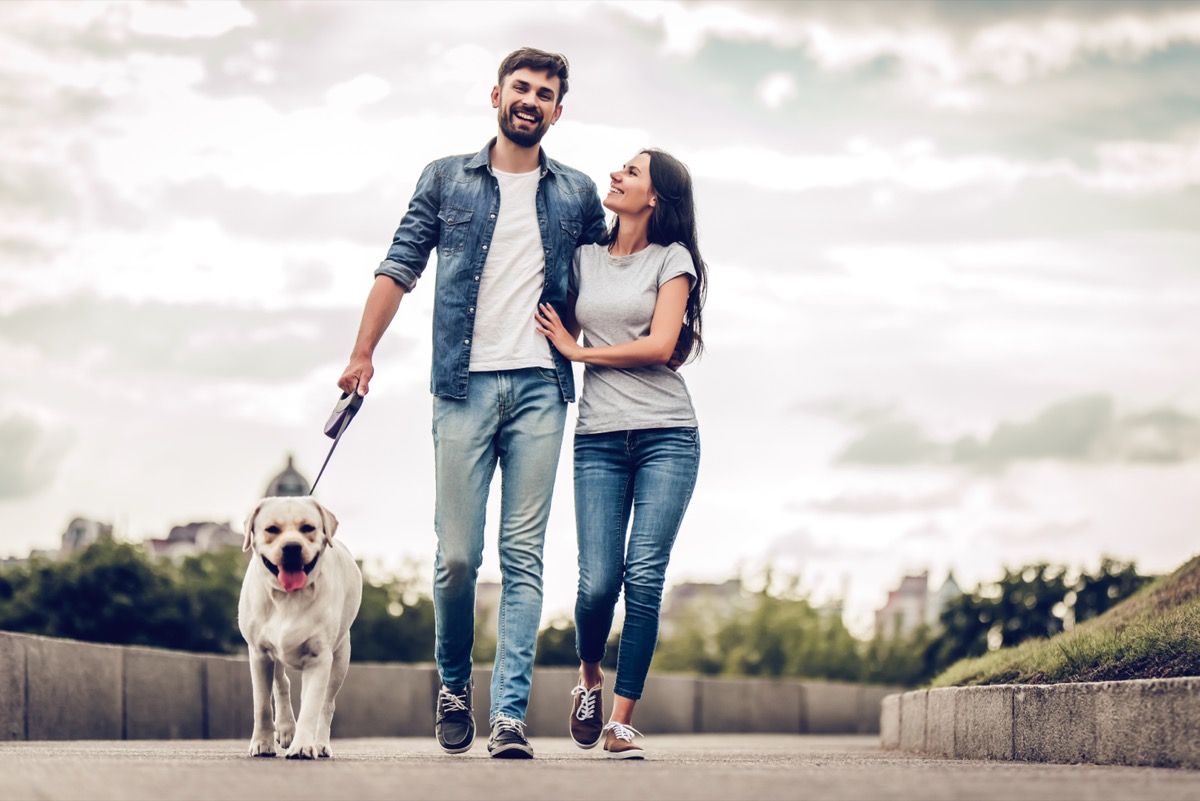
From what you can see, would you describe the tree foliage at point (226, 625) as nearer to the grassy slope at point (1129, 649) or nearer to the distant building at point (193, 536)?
the grassy slope at point (1129, 649)

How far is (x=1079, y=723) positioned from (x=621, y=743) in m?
1.78

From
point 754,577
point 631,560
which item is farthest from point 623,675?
point 754,577

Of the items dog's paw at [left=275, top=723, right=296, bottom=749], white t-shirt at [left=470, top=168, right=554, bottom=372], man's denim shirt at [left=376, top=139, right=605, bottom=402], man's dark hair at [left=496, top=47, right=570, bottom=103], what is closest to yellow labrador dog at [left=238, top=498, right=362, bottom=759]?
dog's paw at [left=275, top=723, right=296, bottom=749]

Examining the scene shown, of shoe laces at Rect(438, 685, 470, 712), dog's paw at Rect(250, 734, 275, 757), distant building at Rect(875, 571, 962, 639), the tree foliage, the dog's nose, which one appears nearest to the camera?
the dog's nose

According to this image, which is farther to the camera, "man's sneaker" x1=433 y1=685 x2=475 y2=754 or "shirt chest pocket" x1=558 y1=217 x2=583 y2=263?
"shirt chest pocket" x1=558 y1=217 x2=583 y2=263

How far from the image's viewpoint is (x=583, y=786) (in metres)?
5.28

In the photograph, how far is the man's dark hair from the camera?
7.80m

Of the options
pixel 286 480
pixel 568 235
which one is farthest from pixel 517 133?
pixel 286 480

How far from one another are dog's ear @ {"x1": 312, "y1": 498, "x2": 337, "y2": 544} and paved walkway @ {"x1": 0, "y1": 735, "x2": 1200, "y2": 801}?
2.91 ft

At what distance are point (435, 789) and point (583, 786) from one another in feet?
1.39

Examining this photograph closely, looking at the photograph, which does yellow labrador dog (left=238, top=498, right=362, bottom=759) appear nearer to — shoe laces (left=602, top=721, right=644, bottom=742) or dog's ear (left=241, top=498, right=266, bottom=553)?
dog's ear (left=241, top=498, right=266, bottom=553)

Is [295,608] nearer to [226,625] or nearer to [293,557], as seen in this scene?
[293,557]

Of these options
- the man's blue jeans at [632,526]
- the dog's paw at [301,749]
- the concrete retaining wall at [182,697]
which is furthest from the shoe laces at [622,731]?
the concrete retaining wall at [182,697]

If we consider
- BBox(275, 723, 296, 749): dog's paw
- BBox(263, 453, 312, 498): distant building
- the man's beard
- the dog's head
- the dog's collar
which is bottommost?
BBox(275, 723, 296, 749): dog's paw
